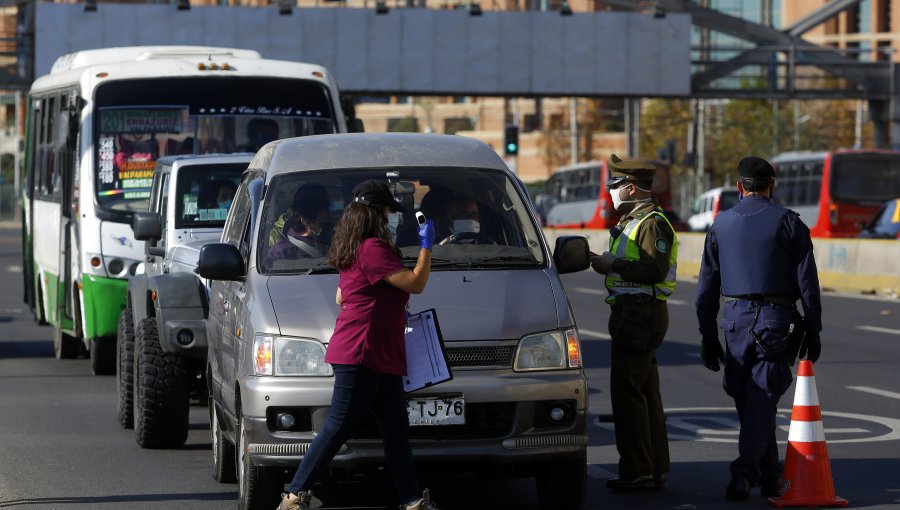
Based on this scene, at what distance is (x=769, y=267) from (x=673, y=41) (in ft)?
140

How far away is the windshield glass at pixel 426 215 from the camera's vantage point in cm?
880

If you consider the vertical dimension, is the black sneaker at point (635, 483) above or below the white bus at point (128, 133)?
below

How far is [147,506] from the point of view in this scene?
29.9 ft

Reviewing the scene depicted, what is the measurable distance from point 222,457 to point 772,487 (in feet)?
9.21

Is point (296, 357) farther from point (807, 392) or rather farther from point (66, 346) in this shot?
point (66, 346)

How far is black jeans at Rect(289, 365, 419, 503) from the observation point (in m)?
7.64

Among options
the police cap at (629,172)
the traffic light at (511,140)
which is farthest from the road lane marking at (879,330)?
the traffic light at (511,140)

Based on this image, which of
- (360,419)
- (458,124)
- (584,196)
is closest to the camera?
(360,419)

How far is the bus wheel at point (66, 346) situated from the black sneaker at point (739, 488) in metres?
9.94

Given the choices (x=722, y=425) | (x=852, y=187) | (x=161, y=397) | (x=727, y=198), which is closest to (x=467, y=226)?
(x=161, y=397)

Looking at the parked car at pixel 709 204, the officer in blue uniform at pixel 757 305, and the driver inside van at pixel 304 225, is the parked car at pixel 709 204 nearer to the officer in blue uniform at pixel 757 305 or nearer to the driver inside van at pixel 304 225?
the officer in blue uniform at pixel 757 305

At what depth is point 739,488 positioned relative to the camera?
8906 millimetres

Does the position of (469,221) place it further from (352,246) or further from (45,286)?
(45,286)

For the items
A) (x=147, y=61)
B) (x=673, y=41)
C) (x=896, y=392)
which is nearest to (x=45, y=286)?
(x=147, y=61)
